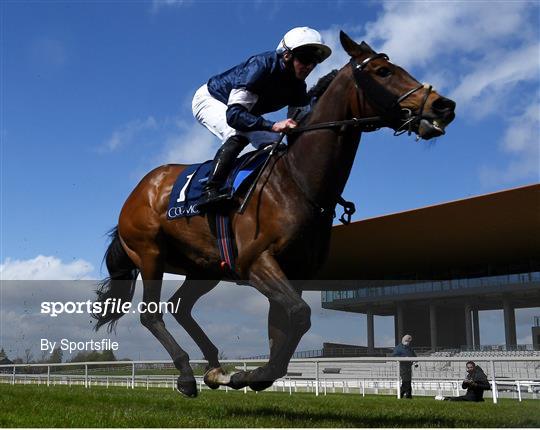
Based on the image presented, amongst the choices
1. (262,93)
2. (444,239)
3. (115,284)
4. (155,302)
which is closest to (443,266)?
(444,239)

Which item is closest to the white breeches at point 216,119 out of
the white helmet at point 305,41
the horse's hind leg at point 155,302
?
the white helmet at point 305,41

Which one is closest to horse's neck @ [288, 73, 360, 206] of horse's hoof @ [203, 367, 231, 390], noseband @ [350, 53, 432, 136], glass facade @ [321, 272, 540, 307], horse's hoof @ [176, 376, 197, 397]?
noseband @ [350, 53, 432, 136]

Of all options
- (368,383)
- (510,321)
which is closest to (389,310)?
(510,321)

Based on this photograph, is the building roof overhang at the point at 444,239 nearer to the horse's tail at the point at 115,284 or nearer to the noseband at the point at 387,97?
the horse's tail at the point at 115,284

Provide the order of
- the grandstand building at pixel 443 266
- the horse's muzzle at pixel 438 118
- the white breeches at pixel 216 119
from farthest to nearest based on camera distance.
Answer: the grandstand building at pixel 443 266 < the white breeches at pixel 216 119 < the horse's muzzle at pixel 438 118

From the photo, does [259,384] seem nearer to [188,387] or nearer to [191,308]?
[188,387]

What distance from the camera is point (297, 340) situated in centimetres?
460

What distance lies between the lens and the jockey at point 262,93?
4.85 m

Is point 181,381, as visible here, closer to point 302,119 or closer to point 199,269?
point 199,269

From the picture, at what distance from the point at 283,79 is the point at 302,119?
330 mm

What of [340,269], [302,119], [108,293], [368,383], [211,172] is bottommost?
[368,383]

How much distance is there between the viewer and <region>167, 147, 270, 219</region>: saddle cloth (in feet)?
16.6

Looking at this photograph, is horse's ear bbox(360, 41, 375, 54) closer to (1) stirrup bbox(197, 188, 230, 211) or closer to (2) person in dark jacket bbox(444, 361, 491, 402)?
(1) stirrup bbox(197, 188, 230, 211)

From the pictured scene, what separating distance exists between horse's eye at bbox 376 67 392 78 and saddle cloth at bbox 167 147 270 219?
3.29 feet
